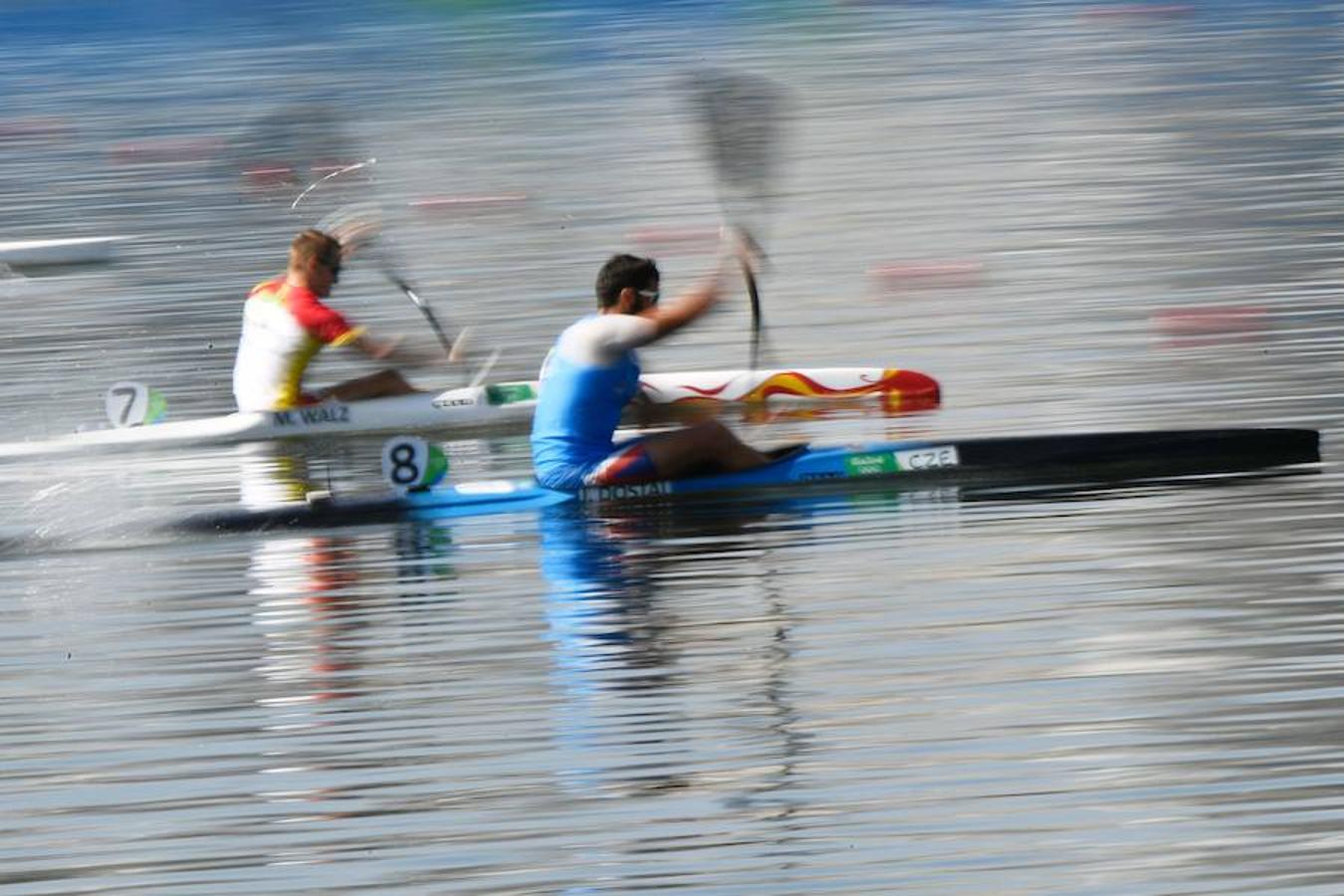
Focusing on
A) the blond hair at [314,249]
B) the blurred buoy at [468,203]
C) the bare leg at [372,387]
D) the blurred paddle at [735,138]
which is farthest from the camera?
the blurred buoy at [468,203]

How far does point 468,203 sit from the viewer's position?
816 inches

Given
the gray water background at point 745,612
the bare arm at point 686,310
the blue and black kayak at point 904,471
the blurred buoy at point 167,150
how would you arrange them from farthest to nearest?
the blurred buoy at point 167,150
the blue and black kayak at point 904,471
the bare arm at point 686,310
the gray water background at point 745,612

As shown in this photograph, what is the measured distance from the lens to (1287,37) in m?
29.1

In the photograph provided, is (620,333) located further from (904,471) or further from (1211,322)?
(1211,322)

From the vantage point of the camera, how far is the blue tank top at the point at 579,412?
10.2 metres

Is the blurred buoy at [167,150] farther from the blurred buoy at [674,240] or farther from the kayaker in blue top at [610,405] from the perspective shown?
the kayaker in blue top at [610,405]

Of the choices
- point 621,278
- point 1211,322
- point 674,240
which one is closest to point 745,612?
point 621,278

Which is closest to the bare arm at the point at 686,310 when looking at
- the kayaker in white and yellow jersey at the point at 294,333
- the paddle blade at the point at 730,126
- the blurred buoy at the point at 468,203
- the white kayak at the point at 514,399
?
the paddle blade at the point at 730,126

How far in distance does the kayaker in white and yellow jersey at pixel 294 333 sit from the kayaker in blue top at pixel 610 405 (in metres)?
2.56

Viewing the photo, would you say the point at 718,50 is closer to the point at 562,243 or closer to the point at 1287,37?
the point at 1287,37

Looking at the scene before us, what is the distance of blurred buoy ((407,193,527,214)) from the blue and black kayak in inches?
405

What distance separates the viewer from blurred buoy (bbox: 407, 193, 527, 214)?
67.2ft

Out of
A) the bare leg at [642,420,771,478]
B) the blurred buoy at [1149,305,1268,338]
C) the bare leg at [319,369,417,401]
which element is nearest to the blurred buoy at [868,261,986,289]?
the blurred buoy at [1149,305,1268,338]

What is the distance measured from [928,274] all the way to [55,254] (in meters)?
6.34
